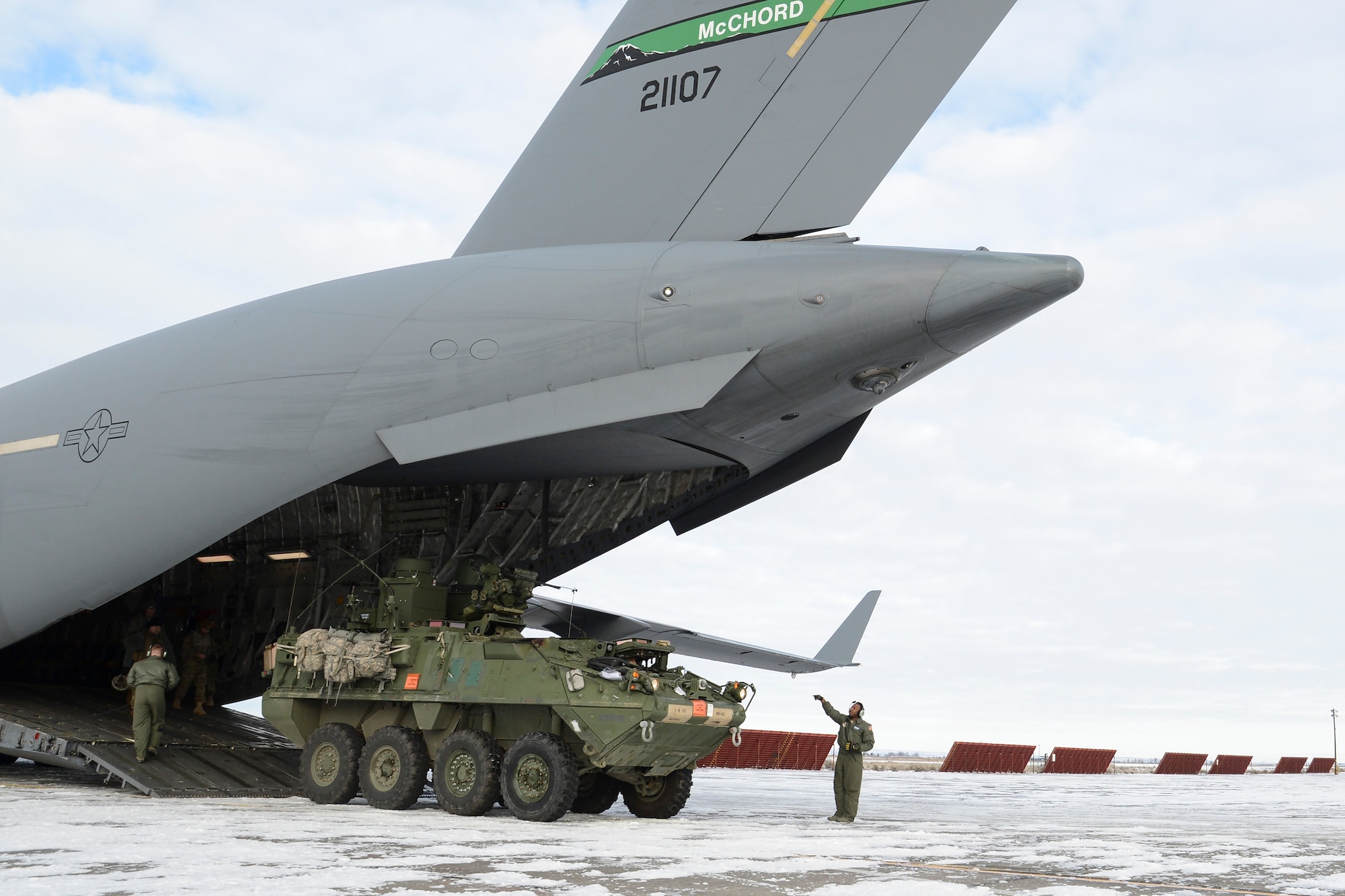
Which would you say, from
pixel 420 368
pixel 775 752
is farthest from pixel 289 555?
pixel 775 752

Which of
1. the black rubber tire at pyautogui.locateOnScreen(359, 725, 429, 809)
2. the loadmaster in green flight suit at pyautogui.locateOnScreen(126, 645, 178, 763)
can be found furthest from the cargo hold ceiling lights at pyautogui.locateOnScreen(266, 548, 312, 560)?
the black rubber tire at pyautogui.locateOnScreen(359, 725, 429, 809)

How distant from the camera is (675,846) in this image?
6859 mm

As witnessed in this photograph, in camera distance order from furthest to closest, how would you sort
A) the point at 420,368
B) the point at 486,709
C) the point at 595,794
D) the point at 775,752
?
the point at 775,752 < the point at 595,794 < the point at 420,368 < the point at 486,709

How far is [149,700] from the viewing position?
1032 cm

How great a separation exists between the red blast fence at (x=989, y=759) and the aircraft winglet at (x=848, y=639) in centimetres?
1118

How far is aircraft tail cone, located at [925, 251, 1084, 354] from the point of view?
8.28 metres

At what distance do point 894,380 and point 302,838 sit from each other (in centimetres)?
556

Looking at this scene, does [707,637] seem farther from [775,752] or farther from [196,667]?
[775,752]

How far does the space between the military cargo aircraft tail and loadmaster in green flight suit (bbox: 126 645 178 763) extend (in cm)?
502

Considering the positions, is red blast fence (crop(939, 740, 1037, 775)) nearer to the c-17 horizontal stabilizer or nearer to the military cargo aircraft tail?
the c-17 horizontal stabilizer

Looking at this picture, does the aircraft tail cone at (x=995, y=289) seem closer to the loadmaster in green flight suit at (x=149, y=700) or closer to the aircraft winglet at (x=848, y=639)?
the loadmaster in green flight suit at (x=149, y=700)

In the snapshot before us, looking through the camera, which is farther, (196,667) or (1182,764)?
(1182,764)

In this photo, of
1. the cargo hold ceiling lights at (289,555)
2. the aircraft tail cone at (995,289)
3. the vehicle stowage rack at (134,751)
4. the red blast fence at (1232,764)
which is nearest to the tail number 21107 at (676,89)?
the aircraft tail cone at (995,289)

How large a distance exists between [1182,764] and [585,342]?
29.5 metres
